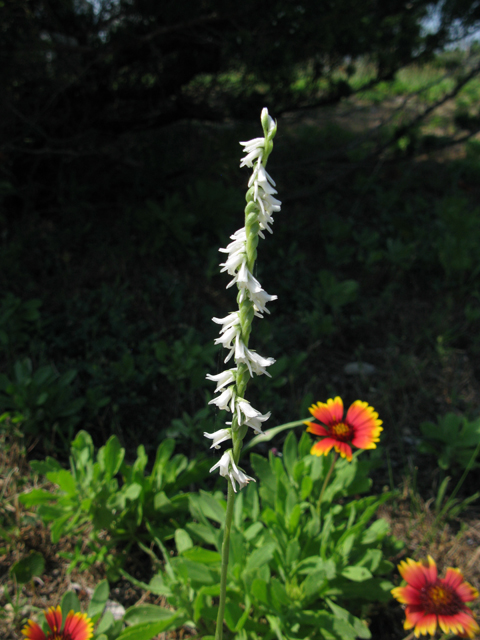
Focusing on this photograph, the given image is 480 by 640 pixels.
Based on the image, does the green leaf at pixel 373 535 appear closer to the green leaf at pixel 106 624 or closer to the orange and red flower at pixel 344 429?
the orange and red flower at pixel 344 429

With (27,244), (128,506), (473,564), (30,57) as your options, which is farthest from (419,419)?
(30,57)

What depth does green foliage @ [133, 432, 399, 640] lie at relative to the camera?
1569mm

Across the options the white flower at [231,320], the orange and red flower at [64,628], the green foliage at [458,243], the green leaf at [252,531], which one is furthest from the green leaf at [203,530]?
the green foliage at [458,243]

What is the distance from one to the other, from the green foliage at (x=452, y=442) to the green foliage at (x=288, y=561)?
64 centimetres

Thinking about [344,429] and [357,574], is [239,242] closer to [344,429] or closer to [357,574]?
[344,429]

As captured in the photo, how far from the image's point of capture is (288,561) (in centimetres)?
166

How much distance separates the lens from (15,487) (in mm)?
2074

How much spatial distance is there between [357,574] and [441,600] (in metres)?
0.27

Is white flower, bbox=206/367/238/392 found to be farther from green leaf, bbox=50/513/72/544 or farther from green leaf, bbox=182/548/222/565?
green leaf, bbox=50/513/72/544

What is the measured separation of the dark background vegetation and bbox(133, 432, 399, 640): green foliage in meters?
0.52

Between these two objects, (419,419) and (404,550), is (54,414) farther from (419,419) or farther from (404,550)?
(419,419)

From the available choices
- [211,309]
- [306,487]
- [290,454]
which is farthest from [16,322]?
[306,487]

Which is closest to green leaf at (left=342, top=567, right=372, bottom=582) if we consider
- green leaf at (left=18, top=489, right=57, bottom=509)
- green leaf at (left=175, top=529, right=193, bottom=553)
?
green leaf at (left=175, top=529, right=193, bottom=553)

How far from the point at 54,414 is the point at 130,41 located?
248 centimetres
